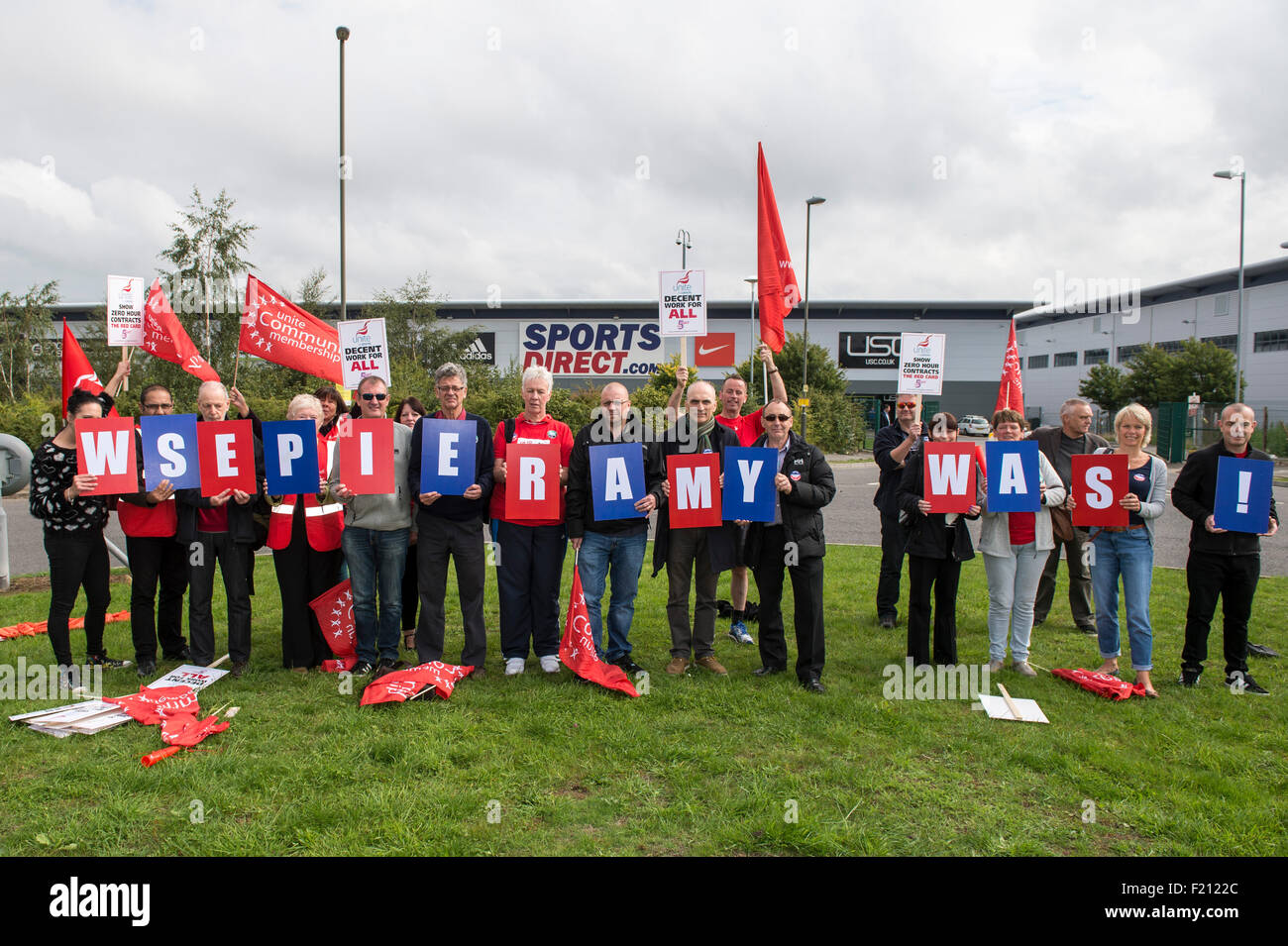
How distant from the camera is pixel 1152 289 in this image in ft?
183

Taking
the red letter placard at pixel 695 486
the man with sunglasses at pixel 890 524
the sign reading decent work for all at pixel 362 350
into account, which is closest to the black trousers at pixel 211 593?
the sign reading decent work for all at pixel 362 350

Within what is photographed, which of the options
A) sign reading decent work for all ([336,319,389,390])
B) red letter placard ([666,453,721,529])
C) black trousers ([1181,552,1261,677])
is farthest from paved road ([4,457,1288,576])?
red letter placard ([666,453,721,529])

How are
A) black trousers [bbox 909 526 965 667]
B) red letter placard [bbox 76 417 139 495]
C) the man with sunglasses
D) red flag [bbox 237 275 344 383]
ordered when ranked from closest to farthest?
1. red letter placard [bbox 76 417 139 495]
2. black trousers [bbox 909 526 965 667]
3. the man with sunglasses
4. red flag [bbox 237 275 344 383]

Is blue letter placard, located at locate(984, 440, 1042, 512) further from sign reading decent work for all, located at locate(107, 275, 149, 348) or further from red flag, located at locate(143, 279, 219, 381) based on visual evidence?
sign reading decent work for all, located at locate(107, 275, 149, 348)

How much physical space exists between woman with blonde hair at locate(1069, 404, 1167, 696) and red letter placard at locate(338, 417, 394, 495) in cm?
555

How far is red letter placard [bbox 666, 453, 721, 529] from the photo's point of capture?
6.22m

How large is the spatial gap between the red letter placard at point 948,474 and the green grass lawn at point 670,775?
60.3 inches

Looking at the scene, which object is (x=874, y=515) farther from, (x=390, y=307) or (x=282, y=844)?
(x=390, y=307)

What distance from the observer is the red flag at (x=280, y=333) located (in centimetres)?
903

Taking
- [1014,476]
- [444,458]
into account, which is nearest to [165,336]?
[444,458]

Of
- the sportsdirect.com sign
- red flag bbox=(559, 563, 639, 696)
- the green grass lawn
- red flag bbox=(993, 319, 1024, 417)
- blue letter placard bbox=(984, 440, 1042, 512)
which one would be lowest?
the green grass lawn

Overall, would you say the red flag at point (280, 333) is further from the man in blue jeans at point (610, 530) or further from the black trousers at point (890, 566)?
the black trousers at point (890, 566)

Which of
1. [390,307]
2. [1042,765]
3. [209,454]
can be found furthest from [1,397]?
[1042,765]
